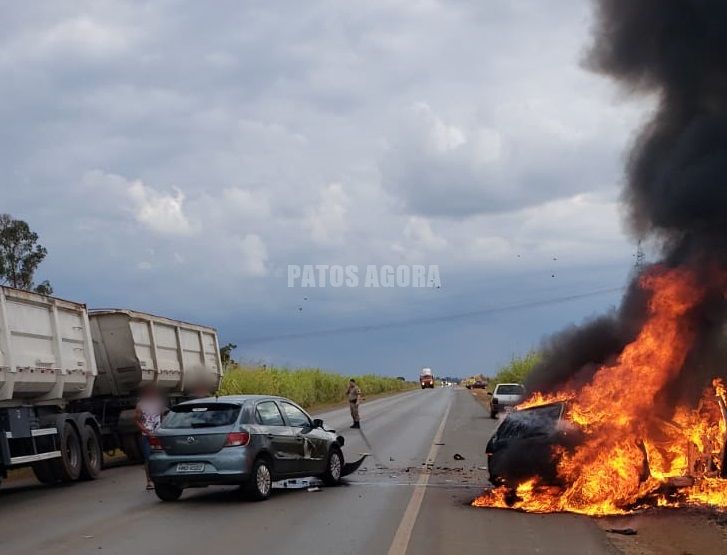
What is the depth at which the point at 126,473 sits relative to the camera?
17203mm

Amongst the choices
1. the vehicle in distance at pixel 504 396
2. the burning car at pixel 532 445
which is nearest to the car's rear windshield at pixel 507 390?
the vehicle in distance at pixel 504 396

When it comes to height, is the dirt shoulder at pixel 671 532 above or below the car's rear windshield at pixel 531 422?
below

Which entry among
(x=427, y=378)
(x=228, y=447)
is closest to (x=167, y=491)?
(x=228, y=447)

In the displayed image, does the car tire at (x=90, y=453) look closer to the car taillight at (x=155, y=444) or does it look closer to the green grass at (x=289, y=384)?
the car taillight at (x=155, y=444)

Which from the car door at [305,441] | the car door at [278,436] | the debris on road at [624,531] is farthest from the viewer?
the car door at [305,441]

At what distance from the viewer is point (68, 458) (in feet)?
50.1

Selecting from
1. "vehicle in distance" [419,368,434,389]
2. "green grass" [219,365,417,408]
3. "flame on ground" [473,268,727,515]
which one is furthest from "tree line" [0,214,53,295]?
"vehicle in distance" [419,368,434,389]

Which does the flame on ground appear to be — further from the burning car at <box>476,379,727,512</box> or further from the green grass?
the green grass

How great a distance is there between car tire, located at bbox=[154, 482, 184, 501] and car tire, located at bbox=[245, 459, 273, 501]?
1.14 metres

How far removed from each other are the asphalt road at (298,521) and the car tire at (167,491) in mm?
191

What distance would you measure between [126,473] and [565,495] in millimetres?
9659

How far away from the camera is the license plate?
11531 millimetres

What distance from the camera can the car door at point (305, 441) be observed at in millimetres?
12711

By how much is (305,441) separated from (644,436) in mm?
4803
